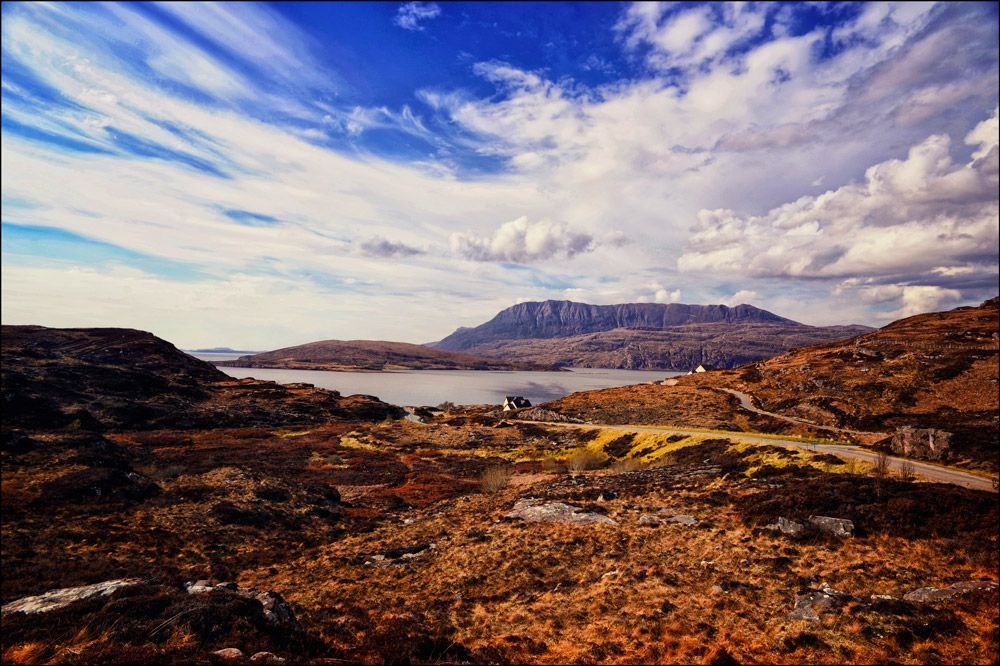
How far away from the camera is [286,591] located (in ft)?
50.7

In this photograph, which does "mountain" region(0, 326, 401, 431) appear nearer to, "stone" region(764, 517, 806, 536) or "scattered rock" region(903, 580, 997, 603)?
"stone" region(764, 517, 806, 536)

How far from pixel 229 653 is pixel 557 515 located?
1617 centimetres

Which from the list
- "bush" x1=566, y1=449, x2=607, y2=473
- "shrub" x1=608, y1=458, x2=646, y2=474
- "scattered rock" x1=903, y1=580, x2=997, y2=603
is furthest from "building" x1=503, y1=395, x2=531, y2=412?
"scattered rock" x1=903, y1=580, x2=997, y2=603

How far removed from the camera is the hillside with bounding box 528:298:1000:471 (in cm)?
3547

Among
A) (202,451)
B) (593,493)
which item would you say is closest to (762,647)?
(593,493)

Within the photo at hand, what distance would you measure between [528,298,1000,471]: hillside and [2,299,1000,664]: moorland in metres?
0.47

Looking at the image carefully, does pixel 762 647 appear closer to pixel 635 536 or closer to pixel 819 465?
pixel 635 536

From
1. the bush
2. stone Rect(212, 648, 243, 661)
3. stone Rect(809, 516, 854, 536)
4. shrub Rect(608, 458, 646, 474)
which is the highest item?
stone Rect(212, 648, 243, 661)

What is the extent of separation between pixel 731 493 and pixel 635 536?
761 centimetres

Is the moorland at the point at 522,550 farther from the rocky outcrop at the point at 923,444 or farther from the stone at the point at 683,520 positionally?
the stone at the point at 683,520

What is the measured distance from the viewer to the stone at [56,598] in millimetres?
9992

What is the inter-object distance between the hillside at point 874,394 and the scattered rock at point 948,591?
55.7 feet

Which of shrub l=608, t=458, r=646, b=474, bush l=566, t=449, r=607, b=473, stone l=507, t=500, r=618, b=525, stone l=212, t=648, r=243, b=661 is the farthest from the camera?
Answer: bush l=566, t=449, r=607, b=473

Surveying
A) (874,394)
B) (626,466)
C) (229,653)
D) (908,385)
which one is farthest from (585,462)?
(908,385)
